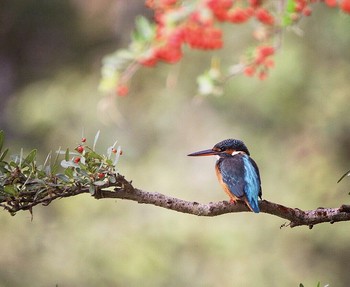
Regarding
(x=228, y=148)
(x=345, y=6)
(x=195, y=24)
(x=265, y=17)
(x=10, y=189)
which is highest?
(x=195, y=24)

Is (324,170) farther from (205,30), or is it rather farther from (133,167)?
(205,30)

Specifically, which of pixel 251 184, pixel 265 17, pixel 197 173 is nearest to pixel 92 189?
pixel 251 184

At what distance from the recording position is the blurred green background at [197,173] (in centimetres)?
732

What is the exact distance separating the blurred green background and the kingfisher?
4.17 meters

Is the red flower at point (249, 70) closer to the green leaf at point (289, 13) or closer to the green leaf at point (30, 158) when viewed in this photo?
the green leaf at point (289, 13)

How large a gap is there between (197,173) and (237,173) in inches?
203

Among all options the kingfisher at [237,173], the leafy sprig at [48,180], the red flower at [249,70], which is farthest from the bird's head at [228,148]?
the red flower at [249,70]

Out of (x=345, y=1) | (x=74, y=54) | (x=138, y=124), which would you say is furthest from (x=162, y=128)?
(x=345, y=1)

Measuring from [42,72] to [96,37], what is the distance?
2.12ft

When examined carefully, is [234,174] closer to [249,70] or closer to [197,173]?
[249,70]

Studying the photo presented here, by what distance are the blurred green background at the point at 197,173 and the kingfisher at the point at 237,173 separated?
4.17 meters

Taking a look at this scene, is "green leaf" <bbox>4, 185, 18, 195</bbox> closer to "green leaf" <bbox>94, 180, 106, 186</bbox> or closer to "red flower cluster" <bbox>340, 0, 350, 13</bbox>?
"green leaf" <bbox>94, 180, 106, 186</bbox>

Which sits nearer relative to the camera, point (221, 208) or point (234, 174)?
point (221, 208)

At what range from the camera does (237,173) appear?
267 centimetres
